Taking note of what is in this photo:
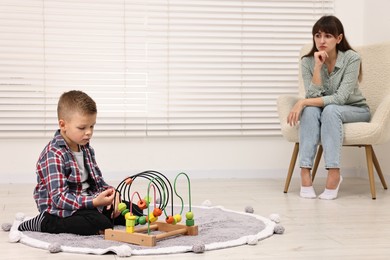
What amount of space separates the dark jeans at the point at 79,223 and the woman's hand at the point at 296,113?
134cm

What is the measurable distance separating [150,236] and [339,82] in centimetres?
168

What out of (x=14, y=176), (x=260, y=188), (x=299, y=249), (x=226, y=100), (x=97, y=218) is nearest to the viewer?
(x=299, y=249)

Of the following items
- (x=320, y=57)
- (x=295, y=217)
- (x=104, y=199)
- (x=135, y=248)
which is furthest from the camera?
(x=320, y=57)

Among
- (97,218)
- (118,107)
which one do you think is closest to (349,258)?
(97,218)

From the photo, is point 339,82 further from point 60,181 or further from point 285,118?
point 60,181

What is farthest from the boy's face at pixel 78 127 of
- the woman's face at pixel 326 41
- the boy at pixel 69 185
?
the woman's face at pixel 326 41

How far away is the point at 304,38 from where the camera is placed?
4.02 meters

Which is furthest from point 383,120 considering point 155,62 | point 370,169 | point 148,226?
point 148,226

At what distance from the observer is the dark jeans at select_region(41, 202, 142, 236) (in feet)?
6.87

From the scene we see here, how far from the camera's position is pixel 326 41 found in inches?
A: 127

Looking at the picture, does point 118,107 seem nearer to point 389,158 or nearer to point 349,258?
point 389,158

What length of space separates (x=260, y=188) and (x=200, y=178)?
56cm

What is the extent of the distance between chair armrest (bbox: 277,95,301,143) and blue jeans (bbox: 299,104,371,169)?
93mm

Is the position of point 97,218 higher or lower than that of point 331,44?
lower
